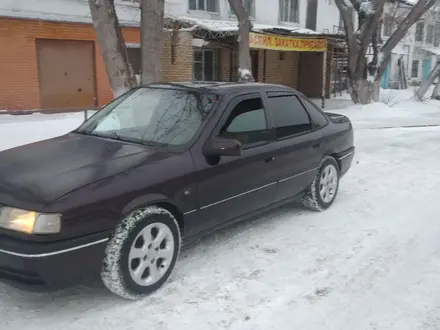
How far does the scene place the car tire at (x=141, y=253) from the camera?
331 cm

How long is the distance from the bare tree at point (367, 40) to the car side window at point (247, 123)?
1280cm

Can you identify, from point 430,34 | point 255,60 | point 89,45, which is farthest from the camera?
point 430,34

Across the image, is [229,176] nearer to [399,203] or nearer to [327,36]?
[399,203]

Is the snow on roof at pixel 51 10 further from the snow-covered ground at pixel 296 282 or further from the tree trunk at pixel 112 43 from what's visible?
the snow-covered ground at pixel 296 282

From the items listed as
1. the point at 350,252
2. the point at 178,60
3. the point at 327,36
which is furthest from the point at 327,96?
the point at 350,252

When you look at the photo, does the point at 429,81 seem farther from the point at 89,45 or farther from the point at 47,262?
the point at 47,262

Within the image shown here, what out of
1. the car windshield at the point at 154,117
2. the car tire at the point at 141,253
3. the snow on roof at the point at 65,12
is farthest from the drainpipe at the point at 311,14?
the car tire at the point at 141,253

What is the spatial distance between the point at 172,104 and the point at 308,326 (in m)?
2.23

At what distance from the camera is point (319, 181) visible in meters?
5.50

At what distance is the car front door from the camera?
3.96 m

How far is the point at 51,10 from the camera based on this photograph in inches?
556

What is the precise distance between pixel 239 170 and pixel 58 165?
4.97ft

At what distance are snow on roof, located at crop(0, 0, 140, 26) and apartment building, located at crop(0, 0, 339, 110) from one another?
0.03 metres

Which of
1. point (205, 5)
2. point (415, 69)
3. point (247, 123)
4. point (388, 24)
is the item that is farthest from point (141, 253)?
point (415, 69)
